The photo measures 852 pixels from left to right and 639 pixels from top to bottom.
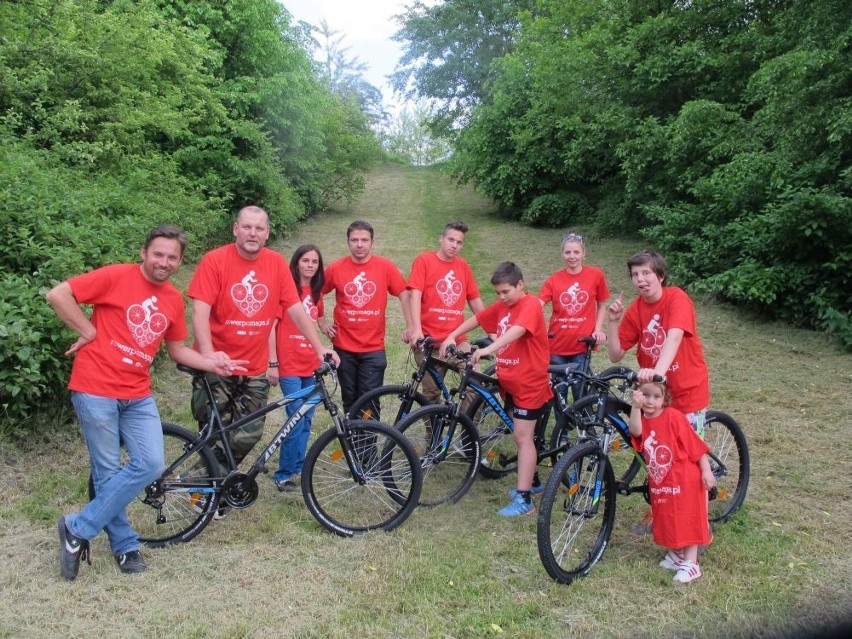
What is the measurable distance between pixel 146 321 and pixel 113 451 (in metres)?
0.73

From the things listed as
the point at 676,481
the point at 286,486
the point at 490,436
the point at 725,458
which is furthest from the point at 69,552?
the point at 725,458

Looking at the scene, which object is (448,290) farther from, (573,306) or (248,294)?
(248,294)

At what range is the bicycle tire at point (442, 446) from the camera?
469 centimetres

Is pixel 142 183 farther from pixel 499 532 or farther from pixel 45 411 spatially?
pixel 499 532

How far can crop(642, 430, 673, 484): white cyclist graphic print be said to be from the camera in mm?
3828

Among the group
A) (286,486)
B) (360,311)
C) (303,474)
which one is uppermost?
(360,311)

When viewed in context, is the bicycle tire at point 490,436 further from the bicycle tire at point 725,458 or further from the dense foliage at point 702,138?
the dense foliage at point 702,138

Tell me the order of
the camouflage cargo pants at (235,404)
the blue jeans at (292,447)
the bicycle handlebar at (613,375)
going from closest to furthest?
the bicycle handlebar at (613,375) < the camouflage cargo pants at (235,404) < the blue jeans at (292,447)

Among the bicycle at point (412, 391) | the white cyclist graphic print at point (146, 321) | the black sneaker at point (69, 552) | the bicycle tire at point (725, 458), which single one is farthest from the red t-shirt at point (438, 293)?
the black sneaker at point (69, 552)

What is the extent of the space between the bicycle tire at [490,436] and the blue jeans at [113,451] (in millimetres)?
2202

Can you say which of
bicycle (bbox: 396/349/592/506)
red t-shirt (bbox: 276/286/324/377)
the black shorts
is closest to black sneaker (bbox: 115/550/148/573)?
red t-shirt (bbox: 276/286/324/377)

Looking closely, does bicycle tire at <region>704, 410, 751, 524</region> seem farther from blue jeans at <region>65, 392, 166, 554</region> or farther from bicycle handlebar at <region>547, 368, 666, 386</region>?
blue jeans at <region>65, 392, 166, 554</region>

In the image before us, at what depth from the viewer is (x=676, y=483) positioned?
3795 mm

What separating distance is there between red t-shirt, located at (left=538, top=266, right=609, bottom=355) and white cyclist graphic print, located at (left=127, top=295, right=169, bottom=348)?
2862 mm
